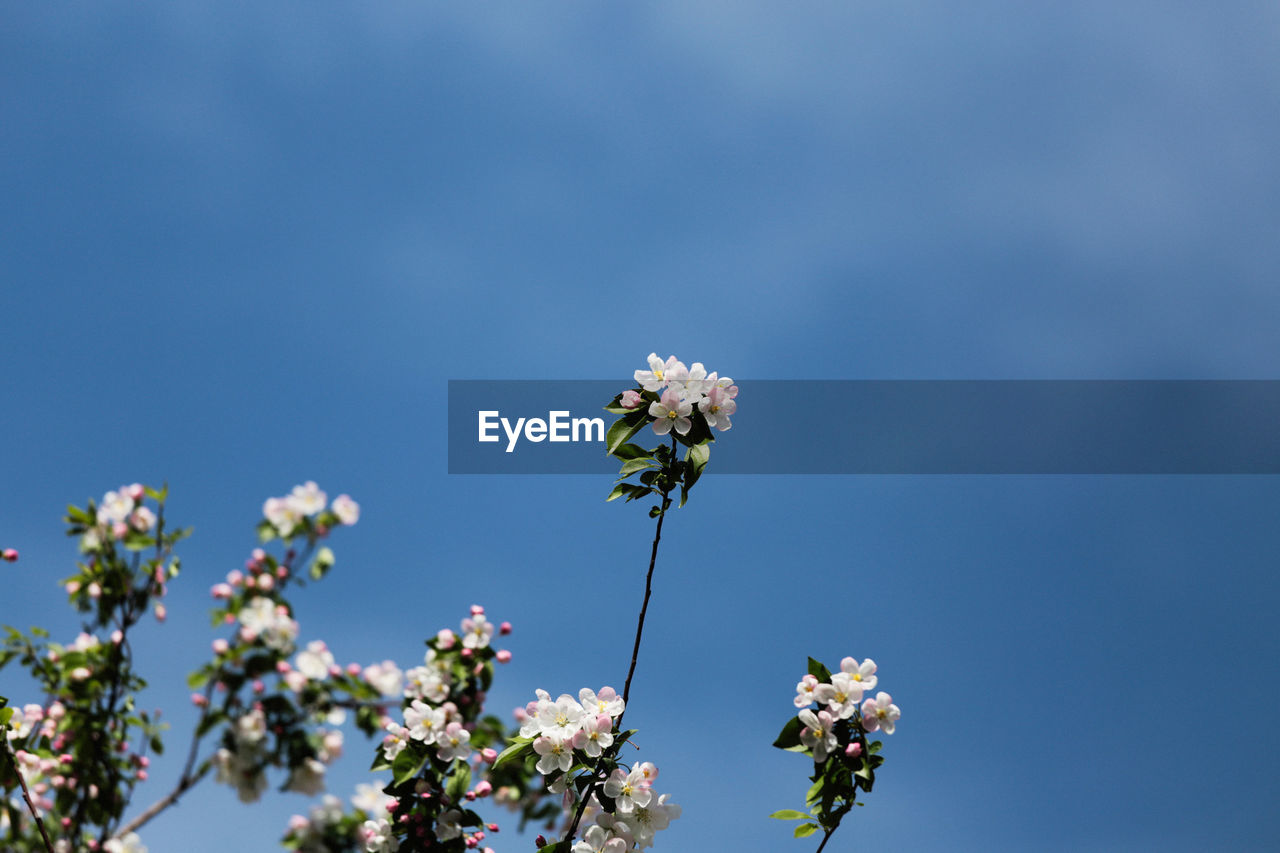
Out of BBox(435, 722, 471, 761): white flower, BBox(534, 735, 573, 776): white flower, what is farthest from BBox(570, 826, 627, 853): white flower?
BBox(435, 722, 471, 761): white flower

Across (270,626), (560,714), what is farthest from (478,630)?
(560,714)

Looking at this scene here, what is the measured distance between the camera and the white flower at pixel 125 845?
289 centimetres

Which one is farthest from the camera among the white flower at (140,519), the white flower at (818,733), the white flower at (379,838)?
the white flower at (140,519)

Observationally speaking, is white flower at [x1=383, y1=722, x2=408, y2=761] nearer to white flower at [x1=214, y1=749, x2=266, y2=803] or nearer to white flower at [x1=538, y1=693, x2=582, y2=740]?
white flower at [x1=214, y1=749, x2=266, y2=803]

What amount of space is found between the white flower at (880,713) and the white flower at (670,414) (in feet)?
2.58

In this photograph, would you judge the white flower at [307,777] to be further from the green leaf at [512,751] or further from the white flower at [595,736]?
the white flower at [595,736]

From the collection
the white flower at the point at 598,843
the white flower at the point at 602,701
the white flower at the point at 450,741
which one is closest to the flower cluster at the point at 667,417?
the white flower at the point at 602,701

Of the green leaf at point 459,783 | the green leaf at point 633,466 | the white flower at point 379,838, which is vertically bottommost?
the white flower at point 379,838

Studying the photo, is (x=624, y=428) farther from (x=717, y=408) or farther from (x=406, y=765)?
(x=406, y=765)

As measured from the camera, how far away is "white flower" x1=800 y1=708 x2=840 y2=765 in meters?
2.04

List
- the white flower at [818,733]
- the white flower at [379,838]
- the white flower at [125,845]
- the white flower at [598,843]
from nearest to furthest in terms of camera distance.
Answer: the white flower at [598,843]
the white flower at [818,733]
the white flower at [379,838]
the white flower at [125,845]

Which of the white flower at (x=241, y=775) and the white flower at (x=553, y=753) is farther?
the white flower at (x=241, y=775)

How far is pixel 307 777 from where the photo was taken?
3.01 metres

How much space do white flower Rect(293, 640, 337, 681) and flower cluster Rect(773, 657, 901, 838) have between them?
174cm
